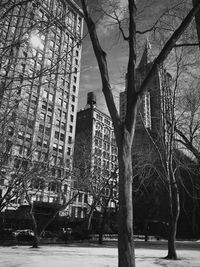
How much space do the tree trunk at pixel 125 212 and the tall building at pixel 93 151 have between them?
17125 mm

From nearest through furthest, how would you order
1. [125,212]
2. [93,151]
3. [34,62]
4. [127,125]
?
[34,62]
[125,212]
[127,125]
[93,151]

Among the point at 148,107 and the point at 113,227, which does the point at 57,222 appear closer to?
the point at 113,227

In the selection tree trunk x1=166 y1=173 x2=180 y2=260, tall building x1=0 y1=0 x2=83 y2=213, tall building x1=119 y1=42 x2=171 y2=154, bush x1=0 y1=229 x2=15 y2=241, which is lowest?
bush x1=0 y1=229 x2=15 y2=241

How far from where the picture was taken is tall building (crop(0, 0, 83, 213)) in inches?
170

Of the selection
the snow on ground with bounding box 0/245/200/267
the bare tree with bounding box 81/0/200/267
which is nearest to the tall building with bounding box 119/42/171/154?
the bare tree with bounding box 81/0/200/267

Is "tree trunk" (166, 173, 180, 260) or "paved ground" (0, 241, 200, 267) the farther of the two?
"tree trunk" (166, 173, 180, 260)

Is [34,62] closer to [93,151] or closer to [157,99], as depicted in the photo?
[157,99]

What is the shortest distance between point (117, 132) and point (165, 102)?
30.4 feet

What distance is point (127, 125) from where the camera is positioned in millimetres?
6543

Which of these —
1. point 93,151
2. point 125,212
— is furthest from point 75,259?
point 93,151

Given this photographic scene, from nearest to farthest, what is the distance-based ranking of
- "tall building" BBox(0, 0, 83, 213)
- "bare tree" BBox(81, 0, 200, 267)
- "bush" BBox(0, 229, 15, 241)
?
"tall building" BBox(0, 0, 83, 213) < "bare tree" BBox(81, 0, 200, 267) < "bush" BBox(0, 229, 15, 241)

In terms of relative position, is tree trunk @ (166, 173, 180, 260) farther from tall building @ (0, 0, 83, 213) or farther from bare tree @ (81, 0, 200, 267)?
bare tree @ (81, 0, 200, 267)

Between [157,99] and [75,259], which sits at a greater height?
[157,99]

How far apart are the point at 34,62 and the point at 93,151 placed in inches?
1128
